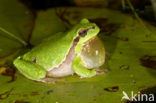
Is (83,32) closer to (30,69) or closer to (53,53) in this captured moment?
(53,53)

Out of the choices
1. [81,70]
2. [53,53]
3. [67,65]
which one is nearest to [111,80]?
[81,70]

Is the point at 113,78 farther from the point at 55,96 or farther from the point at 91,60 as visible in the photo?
the point at 55,96

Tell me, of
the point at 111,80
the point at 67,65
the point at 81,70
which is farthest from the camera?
the point at 67,65

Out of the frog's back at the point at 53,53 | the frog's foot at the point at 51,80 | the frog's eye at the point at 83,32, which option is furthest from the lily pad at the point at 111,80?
the frog's eye at the point at 83,32

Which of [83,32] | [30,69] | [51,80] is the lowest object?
[51,80]

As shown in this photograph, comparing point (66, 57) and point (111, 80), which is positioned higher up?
point (66, 57)

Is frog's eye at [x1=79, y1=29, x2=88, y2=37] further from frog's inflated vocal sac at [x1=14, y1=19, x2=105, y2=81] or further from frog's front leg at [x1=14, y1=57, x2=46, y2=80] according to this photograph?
frog's front leg at [x1=14, y1=57, x2=46, y2=80]
